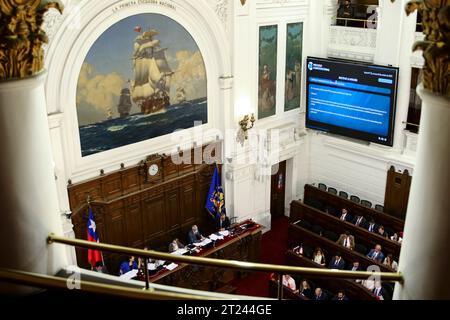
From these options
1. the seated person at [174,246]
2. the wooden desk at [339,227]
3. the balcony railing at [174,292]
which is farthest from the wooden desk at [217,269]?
the balcony railing at [174,292]

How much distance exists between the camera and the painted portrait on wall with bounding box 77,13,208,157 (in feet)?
31.2

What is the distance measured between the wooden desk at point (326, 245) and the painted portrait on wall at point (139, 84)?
3486mm

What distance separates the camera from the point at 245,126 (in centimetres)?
1195

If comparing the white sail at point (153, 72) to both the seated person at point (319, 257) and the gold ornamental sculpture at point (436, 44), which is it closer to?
the seated person at point (319, 257)

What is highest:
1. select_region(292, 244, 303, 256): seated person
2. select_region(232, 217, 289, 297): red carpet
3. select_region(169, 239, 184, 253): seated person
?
select_region(169, 239, 184, 253): seated person

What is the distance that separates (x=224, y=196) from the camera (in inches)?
484

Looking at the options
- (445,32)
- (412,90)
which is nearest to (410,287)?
(445,32)

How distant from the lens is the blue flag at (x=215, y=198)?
1191 centimetres

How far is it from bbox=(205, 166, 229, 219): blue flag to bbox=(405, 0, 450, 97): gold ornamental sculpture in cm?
887

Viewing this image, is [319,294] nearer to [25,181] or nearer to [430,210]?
[430,210]

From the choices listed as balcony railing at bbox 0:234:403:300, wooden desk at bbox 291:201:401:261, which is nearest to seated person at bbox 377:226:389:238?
wooden desk at bbox 291:201:401:261

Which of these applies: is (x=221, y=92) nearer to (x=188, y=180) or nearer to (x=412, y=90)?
(x=188, y=180)

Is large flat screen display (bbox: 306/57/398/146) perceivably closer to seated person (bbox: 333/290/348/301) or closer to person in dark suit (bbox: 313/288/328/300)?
seated person (bbox: 333/290/348/301)
